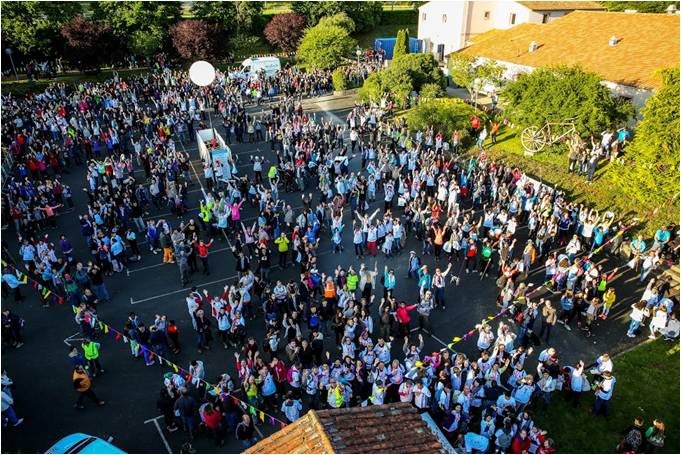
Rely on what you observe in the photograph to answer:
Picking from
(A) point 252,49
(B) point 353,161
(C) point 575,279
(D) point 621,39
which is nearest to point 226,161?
(B) point 353,161

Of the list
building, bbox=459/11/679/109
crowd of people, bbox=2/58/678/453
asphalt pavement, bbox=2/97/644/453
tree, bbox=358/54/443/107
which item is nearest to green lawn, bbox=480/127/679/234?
crowd of people, bbox=2/58/678/453

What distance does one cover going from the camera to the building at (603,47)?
24.4 m

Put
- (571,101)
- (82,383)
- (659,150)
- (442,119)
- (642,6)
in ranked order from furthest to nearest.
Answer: (642,6), (442,119), (571,101), (659,150), (82,383)

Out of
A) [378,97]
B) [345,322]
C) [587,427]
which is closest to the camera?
[587,427]

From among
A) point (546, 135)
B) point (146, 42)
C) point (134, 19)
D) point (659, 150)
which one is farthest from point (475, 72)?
point (134, 19)

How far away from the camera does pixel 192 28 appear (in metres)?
44.8

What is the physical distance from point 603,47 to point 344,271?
23832mm

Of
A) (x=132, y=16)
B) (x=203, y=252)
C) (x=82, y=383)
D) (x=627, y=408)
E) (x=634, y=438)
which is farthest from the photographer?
(x=132, y=16)

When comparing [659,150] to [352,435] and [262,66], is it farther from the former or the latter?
[262,66]

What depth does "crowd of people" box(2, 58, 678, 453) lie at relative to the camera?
10.0 meters

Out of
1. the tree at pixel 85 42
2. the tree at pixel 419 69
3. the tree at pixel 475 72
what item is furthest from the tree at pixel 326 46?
the tree at pixel 85 42

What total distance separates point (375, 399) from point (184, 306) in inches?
285

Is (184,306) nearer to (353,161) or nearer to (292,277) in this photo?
(292,277)

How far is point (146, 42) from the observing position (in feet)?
145
